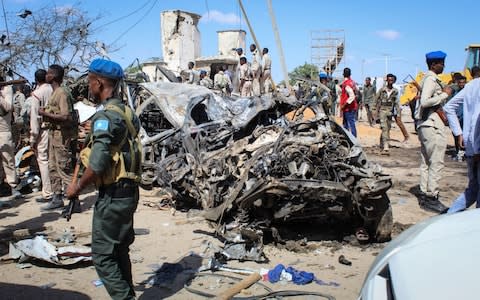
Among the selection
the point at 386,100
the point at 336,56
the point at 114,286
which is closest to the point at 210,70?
the point at 336,56

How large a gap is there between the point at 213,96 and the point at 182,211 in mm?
2213

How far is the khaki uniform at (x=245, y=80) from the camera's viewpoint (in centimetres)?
1469


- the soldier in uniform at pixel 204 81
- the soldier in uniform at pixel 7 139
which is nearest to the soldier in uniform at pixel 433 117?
the soldier in uniform at pixel 7 139

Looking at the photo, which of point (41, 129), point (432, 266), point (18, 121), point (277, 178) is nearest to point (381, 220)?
point (277, 178)

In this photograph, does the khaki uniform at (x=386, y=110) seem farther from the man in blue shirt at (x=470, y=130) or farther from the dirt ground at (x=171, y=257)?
the man in blue shirt at (x=470, y=130)

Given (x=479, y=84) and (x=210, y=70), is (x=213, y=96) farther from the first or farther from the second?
(x=210, y=70)

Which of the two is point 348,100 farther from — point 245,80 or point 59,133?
point 59,133

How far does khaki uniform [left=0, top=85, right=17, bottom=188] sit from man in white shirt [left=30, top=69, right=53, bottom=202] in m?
0.67

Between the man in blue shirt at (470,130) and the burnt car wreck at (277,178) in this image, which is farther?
the burnt car wreck at (277,178)

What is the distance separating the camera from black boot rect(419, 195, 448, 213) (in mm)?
6031

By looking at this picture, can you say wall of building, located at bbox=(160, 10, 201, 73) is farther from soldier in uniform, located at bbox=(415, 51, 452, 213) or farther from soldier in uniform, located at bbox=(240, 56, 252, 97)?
soldier in uniform, located at bbox=(415, 51, 452, 213)

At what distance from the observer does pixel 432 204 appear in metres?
6.17

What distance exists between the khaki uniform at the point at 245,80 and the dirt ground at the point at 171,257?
851 cm

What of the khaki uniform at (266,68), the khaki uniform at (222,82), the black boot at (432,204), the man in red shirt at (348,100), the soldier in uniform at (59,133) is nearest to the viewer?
the soldier in uniform at (59,133)
